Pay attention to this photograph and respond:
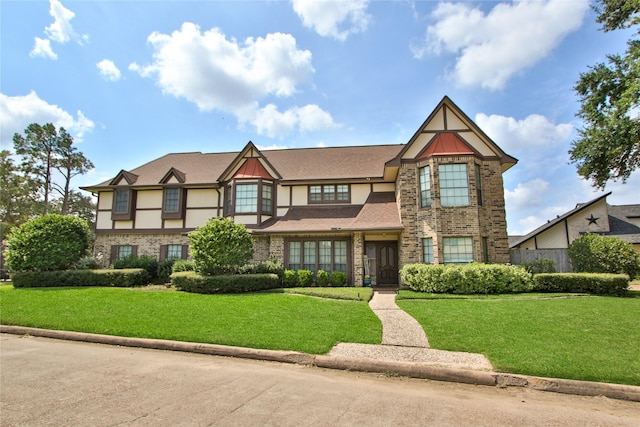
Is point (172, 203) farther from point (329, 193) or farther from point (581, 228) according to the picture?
point (581, 228)

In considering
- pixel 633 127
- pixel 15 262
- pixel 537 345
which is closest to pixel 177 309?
pixel 537 345

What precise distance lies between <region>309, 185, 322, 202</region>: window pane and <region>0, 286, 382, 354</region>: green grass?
875 centimetres

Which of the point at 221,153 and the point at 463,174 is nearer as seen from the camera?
the point at 463,174

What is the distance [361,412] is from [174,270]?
15.2 m

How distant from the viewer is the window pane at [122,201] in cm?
2209

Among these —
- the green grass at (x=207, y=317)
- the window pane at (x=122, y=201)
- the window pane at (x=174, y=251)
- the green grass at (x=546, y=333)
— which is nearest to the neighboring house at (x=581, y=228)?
the green grass at (x=546, y=333)

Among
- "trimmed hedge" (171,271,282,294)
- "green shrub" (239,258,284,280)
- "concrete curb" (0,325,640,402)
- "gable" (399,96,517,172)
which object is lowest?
"concrete curb" (0,325,640,402)

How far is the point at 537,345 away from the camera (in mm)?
7320

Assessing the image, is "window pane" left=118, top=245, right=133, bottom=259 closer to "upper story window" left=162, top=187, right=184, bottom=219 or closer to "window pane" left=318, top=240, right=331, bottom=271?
"upper story window" left=162, top=187, right=184, bottom=219

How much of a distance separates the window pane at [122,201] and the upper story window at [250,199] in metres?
6.91

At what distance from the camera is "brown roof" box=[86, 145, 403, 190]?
21250mm

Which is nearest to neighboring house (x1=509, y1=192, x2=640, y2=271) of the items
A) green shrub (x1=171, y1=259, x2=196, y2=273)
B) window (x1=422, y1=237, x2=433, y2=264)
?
window (x1=422, y1=237, x2=433, y2=264)

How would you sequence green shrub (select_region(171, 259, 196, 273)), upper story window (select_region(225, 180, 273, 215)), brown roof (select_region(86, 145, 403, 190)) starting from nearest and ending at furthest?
green shrub (select_region(171, 259, 196, 273)) → upper story window (select_region(225, 180, 273, 215)) → brown roof (select_region(86, 145, 403, 190))

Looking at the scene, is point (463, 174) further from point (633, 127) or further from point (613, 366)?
point (613, 366)
